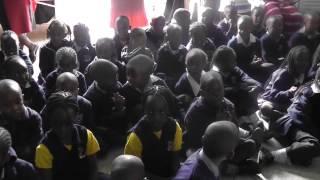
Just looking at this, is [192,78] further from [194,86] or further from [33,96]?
[33,96]

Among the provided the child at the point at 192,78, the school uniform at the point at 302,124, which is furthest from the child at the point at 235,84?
the school uniform at the point at 302,124

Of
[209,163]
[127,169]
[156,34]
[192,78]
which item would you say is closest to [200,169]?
[209,163]

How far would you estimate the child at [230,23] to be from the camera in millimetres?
3816

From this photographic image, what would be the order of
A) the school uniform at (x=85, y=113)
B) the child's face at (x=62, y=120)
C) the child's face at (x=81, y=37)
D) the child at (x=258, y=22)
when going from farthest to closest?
the child at (x=258, y=22), the child's face at (x=81, y=37), the school uniform at (x=85, y=113), the child's face at (x=62, y=120)

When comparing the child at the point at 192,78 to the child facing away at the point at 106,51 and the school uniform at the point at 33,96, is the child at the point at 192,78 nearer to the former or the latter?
the child facing away at the point at 106,51

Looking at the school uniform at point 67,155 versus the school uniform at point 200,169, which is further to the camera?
the school uniform at point 67,155

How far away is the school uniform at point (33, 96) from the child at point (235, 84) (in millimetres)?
1093

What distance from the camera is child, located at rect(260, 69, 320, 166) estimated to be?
237 centimetres

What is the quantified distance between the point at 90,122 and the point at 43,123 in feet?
0.88

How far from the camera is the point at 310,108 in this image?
2.51 metres

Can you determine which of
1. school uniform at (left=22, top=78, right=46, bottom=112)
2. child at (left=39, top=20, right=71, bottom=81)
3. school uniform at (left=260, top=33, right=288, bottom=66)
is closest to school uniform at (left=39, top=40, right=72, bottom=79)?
child at (left=39, top=20, right=71, bottom=81)

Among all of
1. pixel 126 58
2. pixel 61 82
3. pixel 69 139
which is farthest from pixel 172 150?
pixel 126 58

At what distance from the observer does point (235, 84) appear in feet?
9.03

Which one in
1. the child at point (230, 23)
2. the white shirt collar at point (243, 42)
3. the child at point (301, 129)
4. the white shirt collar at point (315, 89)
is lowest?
the child at point (301, 129)
